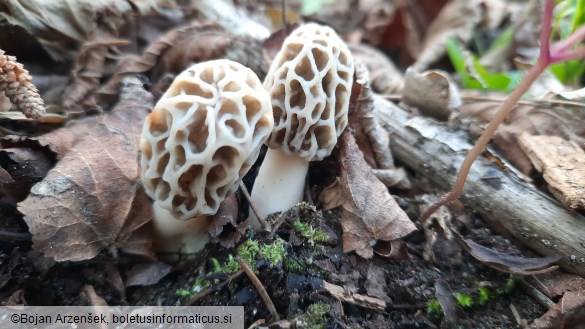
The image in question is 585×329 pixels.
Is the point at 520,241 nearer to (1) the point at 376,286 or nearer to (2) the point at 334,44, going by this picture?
(1) the point at 376,286

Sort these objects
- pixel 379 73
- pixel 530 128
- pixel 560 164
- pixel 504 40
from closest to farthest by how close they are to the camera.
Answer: pixel 560 164
pixel 530 128
pixel 379 73
pixel 504 40

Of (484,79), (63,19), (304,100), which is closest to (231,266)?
(304,100)

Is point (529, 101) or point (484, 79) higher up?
point (529, 101)

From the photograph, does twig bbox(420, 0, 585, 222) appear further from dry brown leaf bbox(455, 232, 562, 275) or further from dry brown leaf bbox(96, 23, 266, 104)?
dry brown leaf bbox(96, 23, 266, 104)

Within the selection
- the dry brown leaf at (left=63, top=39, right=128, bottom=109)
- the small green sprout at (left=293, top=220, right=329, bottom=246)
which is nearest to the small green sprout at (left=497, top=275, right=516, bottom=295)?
the small green sprout at (left=293, top=220, right=329, bottom=246)

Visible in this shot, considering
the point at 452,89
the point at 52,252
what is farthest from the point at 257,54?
the point at 52,252

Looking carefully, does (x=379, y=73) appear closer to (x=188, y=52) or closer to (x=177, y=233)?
(x=188, y=52)

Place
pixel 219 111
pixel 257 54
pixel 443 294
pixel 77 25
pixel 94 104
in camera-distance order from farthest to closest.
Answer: pixel 257 54 < pixel 77 25 < pixel 94 104 < pixel 443 294 < pixel 219 111
